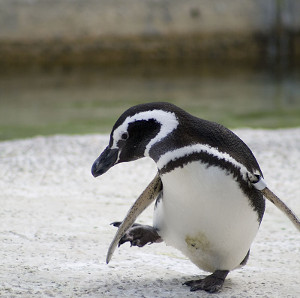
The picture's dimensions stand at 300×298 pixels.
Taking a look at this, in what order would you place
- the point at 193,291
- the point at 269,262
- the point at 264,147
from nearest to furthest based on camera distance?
the point at 193,291 → the point at 269,262 → the point at 264,147

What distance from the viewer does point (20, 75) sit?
9516 mm

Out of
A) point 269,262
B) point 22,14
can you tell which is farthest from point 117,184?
point 22,14

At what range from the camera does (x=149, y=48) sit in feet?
34.4

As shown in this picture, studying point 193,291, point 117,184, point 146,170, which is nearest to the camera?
point 193,291

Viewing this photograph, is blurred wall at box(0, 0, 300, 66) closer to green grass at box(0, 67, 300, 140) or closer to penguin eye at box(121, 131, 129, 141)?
green grass at box(0, 67, 300, 140)

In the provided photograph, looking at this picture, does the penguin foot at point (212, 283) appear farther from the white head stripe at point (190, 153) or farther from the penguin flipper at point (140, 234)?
the white head stripe at point (190, 153)

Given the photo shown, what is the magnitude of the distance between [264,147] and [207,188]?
230 cm

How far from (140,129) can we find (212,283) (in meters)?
0.49

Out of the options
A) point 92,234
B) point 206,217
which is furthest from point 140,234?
point 92,234

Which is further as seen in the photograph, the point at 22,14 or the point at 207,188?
the point at 22,14

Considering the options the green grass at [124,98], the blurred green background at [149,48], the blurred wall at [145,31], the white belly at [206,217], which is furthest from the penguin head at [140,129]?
the blurred wall at [145,31]

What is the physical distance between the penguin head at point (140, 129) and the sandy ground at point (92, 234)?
0.40 m

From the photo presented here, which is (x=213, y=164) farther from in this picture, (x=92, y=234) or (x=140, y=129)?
(x=92, y=234)

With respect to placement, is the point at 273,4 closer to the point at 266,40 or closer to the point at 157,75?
the point at 266,40
